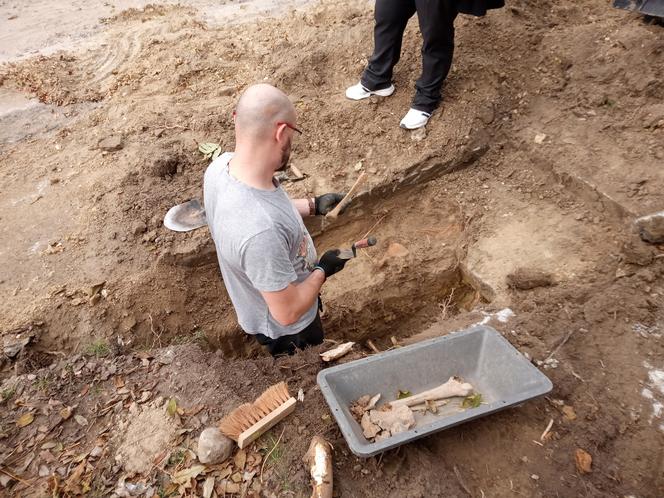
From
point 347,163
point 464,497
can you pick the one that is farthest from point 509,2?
point 464,497

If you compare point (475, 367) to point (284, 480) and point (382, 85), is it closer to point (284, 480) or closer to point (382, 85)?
point (284, 480)

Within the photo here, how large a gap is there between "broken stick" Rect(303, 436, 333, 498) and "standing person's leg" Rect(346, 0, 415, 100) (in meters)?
3.52

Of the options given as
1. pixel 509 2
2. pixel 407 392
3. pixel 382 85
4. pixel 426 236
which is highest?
pixel 509 2

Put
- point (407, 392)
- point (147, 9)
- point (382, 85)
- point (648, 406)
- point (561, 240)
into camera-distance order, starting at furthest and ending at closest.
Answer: point (147, 9) < point (382, 85) < point (561, 240) < point (407, 392) < point (648, 406)

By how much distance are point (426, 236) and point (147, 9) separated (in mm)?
6514

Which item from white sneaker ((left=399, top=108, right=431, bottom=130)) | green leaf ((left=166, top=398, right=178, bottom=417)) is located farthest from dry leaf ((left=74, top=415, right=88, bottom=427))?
white sneaker ((left=399, top=108, right=431, bottom=130))

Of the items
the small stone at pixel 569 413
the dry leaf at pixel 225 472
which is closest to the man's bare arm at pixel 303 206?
the dry leaf at pixel 225 472

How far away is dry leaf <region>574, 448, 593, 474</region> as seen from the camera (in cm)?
224

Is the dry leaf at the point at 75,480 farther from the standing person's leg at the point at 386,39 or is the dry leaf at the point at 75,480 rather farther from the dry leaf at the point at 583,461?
the standing person's leg at the point at 386,39

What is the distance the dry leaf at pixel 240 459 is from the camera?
86.2 inches

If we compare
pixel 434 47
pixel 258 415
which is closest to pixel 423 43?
pixel 434 47

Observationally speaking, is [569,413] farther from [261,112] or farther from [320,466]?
[261,112]

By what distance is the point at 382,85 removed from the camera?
14.9 feet

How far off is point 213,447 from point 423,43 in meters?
3.65
